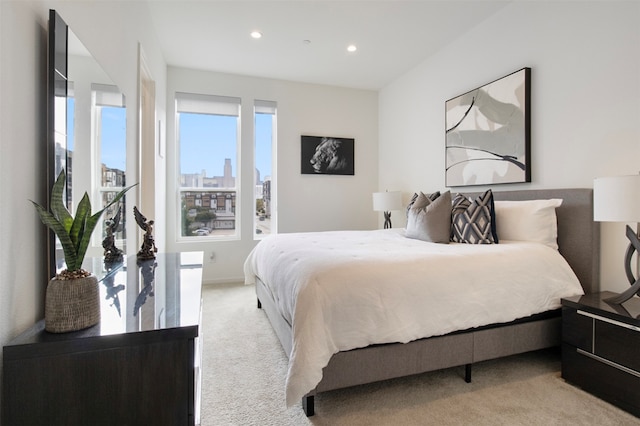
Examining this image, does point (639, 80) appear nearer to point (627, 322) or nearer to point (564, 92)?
point (564, 92)

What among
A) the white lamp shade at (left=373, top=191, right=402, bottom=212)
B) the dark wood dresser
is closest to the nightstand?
the dark wood dresser

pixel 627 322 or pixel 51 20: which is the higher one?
pixel 51 20

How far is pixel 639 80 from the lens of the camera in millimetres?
2029

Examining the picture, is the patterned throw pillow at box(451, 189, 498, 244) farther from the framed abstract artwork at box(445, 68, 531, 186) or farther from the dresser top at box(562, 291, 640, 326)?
the dresser top at box(562, 291, 640, 326)

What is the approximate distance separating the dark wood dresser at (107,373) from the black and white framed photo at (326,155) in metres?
3.83

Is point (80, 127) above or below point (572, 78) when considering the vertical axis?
below

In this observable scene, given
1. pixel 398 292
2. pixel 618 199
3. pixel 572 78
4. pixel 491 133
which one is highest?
pixel 572 78

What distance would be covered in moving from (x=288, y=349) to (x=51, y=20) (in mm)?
1836

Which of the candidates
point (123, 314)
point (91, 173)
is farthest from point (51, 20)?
point (123, 314)

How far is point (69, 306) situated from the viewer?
2.95 ft

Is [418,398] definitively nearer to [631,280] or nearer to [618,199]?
[631,280]

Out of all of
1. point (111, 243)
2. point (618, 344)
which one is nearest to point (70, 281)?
point (111, 243)

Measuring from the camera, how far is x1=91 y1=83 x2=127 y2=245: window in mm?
1474

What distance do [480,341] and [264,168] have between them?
3.53m
